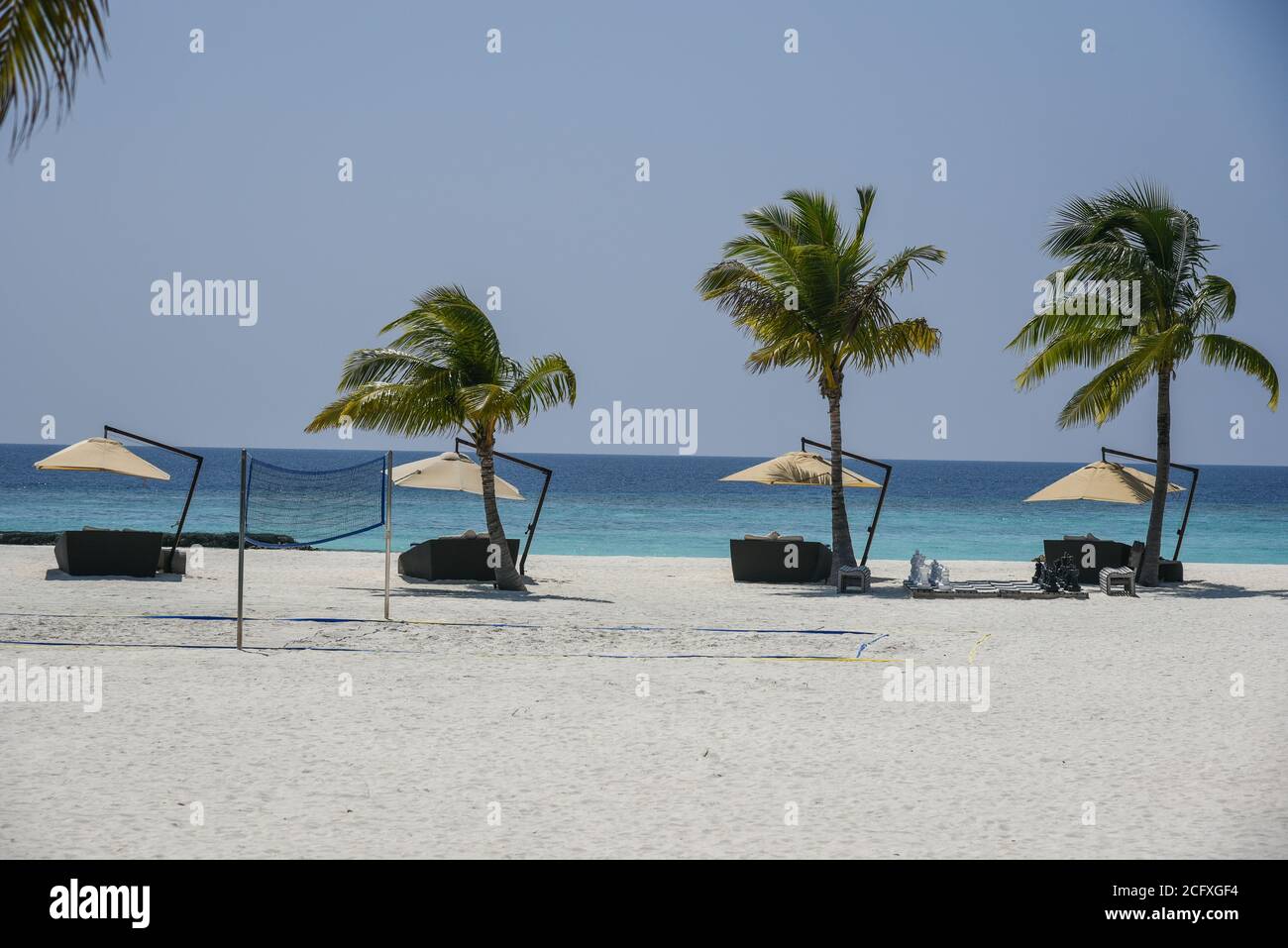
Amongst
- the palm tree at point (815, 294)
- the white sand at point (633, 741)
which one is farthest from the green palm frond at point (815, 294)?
the white sand at point (633, 741)

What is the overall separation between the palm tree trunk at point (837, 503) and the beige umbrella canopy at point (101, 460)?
10371 millimetres

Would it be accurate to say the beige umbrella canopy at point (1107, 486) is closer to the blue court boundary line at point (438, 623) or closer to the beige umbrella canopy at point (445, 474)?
the blue court boundary line at point (438, 623)

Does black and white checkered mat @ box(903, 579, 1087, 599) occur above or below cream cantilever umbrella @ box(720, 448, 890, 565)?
below

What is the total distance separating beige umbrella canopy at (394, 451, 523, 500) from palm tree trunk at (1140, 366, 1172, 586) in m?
10.3

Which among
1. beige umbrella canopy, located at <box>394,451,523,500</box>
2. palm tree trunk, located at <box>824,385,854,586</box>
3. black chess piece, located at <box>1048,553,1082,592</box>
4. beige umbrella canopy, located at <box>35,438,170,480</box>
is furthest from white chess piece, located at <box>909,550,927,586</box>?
beige umbrella canopy, located at <box>35,438,170,480</box>

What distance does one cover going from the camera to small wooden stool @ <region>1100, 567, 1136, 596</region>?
18.3m

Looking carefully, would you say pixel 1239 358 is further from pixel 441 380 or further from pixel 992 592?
pixel 441 380

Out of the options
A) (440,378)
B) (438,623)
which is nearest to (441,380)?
(440,378)

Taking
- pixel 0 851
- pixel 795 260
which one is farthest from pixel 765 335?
pixel 0 851

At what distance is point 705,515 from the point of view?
66000 mm

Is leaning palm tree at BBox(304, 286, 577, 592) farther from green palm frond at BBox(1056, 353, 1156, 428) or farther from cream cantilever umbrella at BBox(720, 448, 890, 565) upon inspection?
green palm frond at BBox(1056, 353, 1156, 428)

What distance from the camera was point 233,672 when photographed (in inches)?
403

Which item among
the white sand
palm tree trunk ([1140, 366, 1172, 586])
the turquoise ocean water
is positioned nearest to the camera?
the white sand
